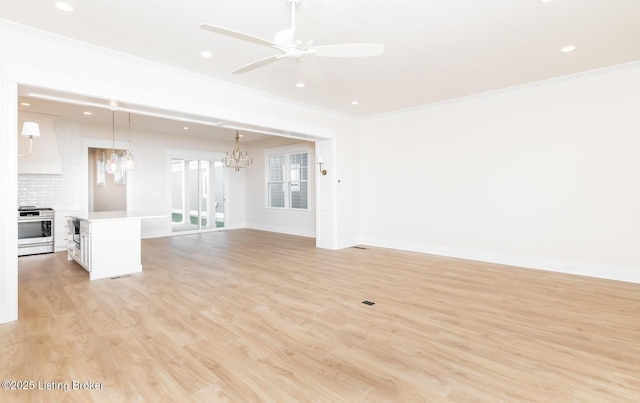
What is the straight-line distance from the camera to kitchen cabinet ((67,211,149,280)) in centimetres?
444

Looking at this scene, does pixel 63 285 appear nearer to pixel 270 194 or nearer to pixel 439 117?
pixel 270 194

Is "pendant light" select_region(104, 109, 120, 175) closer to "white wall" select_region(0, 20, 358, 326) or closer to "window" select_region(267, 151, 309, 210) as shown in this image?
"white wall" select_region(0, 20, 358, 326)

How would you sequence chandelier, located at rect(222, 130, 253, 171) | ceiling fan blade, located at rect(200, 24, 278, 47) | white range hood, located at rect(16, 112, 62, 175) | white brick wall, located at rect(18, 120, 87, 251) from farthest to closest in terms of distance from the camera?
1. chandelier, located at rect(222, 130, 253, 171)
2. white brick wall, located at rect(18, 120, 87, 251)
3. white range hood, located at rect(16, 112, 62, 175)
4. ceiling fan blade, located at rect(200, 24, 278, 47)

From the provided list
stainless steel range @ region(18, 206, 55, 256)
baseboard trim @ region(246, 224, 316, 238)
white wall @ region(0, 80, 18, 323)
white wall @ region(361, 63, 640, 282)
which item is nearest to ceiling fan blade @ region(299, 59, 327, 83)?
white wall @ region(0, 80, 18, 323)

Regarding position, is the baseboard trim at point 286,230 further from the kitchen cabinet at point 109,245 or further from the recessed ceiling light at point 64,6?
the recessed ceiling light at point 64,6

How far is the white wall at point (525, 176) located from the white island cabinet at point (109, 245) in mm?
4781

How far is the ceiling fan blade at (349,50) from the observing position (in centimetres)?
246

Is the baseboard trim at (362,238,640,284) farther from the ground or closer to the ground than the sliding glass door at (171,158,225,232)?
closer to the ground

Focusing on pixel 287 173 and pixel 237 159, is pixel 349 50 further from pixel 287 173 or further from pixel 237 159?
pixel 287 173

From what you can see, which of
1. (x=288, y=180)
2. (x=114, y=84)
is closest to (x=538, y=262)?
(x=288, y=180)

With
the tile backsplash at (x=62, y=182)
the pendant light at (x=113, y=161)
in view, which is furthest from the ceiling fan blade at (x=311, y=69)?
the tile backsplash at (x=62, y=182)

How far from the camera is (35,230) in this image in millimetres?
6145

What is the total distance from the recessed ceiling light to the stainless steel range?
5077 millimetres

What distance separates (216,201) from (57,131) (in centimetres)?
428
